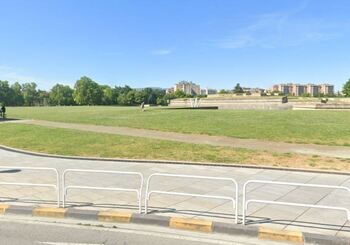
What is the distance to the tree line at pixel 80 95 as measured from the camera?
128750mm

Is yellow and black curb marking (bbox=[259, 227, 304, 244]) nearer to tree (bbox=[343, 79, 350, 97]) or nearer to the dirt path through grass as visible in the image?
the dirt path through grass

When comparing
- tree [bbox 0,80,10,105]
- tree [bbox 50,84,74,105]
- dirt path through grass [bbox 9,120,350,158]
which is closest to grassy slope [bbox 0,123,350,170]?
dirt path through grass [bbox 9,120,350,158]

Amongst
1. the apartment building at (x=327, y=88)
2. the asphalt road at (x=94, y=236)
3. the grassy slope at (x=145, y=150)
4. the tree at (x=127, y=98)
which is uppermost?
the apartment building at (x=327, y=88)

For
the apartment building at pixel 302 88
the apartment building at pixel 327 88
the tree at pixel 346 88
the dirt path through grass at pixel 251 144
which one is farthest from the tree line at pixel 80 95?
the dirt path through grass at pixel 251 144

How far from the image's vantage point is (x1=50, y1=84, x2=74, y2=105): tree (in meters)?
144

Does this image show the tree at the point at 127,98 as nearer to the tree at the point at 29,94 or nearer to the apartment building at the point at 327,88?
the tree at the point at 29,94

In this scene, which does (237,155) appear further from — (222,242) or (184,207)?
(222,242)

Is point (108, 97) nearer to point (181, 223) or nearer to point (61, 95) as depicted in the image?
point (61, 95)

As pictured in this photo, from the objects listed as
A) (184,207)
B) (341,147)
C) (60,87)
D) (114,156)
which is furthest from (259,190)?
(60,87)

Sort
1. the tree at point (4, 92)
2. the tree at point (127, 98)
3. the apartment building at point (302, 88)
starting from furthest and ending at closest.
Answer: the apartment building at point (302, 88), the tree at point (4, 92), the tree at point (127, 98)

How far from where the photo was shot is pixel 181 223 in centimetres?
584

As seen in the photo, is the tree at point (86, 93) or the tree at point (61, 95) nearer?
the tree at point (86, 93)

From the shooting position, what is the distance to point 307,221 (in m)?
5.95

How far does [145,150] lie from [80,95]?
127 m
